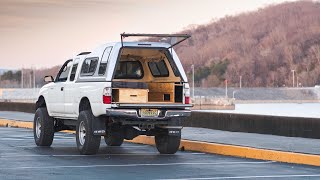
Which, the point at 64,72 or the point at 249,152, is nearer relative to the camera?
the point at 249,152

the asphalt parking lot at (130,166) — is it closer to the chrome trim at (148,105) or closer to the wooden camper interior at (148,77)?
the chrome trim at (148,105)

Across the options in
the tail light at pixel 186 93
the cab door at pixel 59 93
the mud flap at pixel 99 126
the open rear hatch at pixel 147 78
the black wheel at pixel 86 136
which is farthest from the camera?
the cab door at pixel 59 93

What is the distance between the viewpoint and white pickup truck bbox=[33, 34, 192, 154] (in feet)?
48.6

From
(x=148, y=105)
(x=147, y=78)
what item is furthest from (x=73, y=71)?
(x=148, y=105)

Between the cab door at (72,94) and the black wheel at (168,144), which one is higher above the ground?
the cab door at (72,94)

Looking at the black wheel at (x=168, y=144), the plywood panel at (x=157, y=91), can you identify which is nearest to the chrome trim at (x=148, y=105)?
the plywood panel at (x=157, y=91)

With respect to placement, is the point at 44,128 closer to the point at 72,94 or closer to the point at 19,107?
the point at 72,94

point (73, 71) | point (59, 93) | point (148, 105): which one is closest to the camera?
point (148, 105)

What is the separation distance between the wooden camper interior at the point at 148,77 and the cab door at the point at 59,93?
1568 mm

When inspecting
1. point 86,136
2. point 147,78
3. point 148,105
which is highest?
point 147,78

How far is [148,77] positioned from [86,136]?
A: 216 centimetres

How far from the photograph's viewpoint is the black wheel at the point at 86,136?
1505 centimetres

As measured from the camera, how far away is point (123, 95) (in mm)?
15070

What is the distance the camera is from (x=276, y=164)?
13.9 metres
